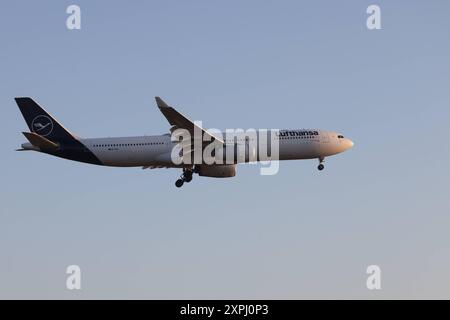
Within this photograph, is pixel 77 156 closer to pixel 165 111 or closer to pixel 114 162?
pixel 114 162

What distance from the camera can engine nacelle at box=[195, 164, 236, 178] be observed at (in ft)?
283

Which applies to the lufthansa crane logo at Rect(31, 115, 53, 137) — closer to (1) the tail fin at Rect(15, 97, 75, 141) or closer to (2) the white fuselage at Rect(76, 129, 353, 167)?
(1) the tail fin at Rect(15, 97, 75, 141)

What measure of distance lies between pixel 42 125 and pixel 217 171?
1846 centimetres

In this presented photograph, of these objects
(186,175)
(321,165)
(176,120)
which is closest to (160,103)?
(176,120)

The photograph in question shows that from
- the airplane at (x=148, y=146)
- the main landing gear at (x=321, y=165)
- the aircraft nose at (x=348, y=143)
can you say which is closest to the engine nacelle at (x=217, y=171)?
the airplane at (x=148, y=146)

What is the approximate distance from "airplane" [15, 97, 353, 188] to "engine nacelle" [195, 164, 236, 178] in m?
0.10

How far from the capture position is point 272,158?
82.4 metres

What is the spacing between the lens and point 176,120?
257ft

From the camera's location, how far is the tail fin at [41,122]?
85000mm

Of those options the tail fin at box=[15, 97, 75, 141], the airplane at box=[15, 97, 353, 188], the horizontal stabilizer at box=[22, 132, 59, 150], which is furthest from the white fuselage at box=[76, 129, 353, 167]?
the horizontal stabilizer at box=[22, 132, 59, 150]
